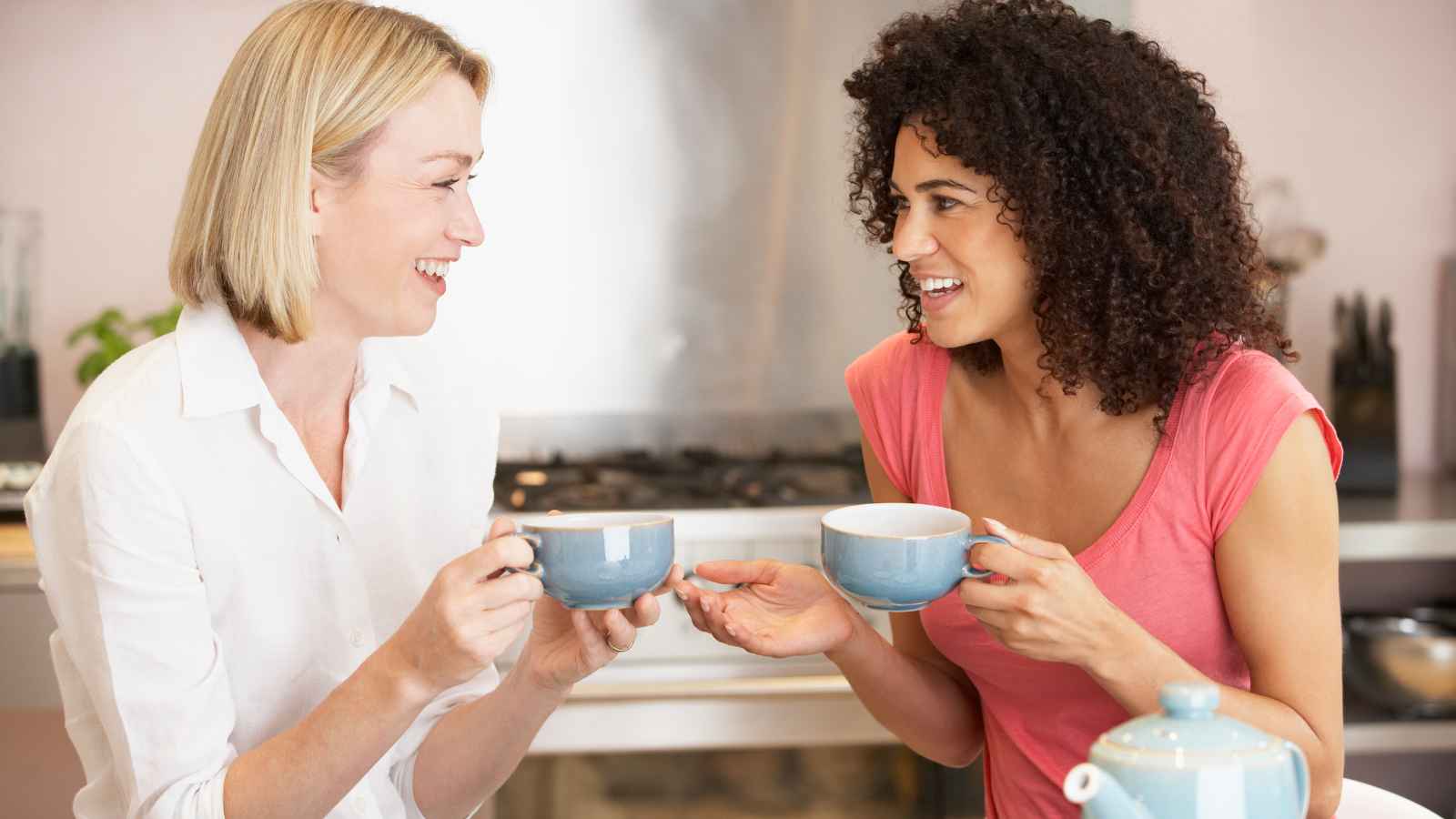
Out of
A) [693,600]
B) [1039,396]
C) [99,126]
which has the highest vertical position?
[99,126]

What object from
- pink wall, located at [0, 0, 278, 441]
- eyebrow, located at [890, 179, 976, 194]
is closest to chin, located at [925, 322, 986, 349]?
eyebrow, located at [890, 179, 976, 194]

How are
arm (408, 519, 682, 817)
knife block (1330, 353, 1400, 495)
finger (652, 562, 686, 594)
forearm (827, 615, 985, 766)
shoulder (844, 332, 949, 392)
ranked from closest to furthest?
finger (652, 562, 686, 594)
arm (408, 519, 682, 817)
forearm (827, 615, 985, 766)
shoulder (844, 332, 949, 392)
knife block (1330, 353, 1400, 495)

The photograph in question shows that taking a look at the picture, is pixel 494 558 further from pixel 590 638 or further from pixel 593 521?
pixel 590 638

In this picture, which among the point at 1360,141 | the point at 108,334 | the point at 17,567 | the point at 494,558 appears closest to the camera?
the point at 494,558

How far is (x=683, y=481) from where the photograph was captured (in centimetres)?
246

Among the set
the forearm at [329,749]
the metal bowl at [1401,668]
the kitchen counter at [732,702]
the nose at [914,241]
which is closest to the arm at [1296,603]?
the nose at [914,241]

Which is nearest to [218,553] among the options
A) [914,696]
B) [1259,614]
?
[914,696]

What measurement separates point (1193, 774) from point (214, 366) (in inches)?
35.7

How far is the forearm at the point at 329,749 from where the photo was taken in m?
1.05

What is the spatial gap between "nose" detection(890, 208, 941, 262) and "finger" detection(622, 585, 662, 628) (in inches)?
16.3

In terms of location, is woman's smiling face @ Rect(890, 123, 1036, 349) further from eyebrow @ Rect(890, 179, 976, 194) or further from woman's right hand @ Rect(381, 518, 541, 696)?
woman's right hand @ Rect(381, 518, 541, 696)

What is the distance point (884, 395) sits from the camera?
147cm

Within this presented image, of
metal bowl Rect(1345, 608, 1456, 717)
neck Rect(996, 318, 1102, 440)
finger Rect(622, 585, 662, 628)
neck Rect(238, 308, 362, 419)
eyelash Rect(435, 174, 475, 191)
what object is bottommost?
metal bowl Rect(1345, 608, 1456, 717)

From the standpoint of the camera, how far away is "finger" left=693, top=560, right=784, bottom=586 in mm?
1235
